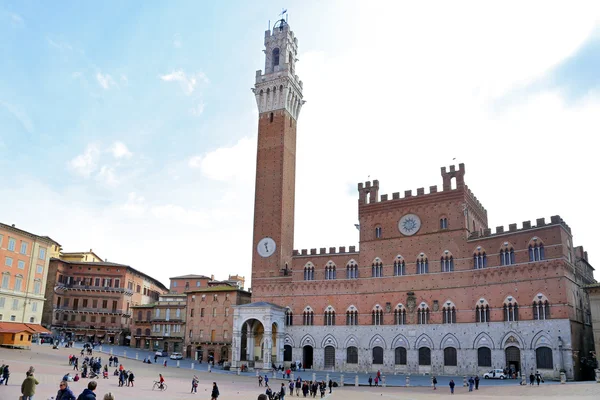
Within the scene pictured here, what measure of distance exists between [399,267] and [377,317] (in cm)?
575

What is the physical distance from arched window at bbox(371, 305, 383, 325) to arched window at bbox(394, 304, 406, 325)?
167 cm

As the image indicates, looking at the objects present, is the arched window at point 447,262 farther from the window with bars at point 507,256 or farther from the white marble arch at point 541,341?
the white marble arch at point 541,341

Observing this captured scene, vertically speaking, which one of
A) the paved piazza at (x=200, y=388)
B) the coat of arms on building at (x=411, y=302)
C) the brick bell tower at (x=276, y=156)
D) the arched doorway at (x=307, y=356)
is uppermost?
the brick bell tower at (x=276, y=156)

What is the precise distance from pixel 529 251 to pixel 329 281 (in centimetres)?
2146

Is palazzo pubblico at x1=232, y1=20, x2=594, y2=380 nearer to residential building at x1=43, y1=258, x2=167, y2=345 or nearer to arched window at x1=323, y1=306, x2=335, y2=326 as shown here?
arched window at x1=323, y1=306, x2=335, y2=326

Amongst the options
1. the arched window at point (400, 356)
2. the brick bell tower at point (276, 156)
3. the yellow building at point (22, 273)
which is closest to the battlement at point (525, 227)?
the arched window at point (400, 356)

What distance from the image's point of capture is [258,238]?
62469 mm

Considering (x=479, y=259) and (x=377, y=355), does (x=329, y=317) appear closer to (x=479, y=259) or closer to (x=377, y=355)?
(x=377, y=355)

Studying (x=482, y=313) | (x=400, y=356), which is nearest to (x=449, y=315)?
(x=482, y=313)

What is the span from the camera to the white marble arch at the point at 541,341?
139 feet

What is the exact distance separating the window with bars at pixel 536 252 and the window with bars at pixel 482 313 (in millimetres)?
6123

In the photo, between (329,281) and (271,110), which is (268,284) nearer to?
(329,281)

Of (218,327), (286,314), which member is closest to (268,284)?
(286,314)

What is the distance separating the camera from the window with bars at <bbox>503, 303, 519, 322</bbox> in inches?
1772
